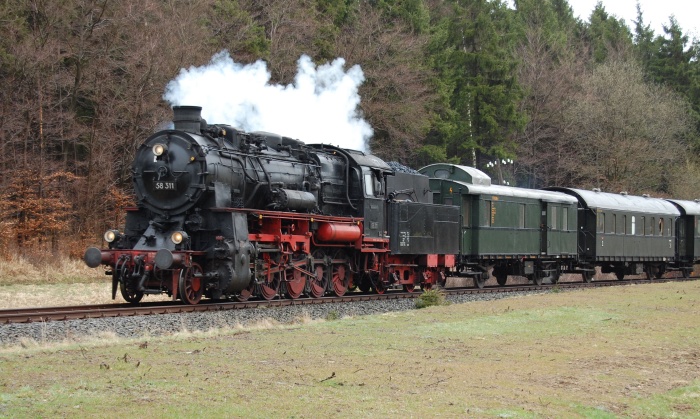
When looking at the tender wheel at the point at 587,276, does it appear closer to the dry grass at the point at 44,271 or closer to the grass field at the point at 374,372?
the grass field at the point at 374,372

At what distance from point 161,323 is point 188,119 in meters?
5.70

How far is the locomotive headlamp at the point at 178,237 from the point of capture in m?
17.2

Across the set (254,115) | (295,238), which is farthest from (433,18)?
(295,238)

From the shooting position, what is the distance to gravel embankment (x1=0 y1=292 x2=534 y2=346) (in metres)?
12.9

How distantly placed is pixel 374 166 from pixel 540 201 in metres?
9.85

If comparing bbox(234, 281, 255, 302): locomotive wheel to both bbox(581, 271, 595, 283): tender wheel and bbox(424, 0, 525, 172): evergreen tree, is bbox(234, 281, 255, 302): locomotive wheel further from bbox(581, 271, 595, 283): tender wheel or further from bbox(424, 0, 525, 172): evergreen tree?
bbox(424, 0, 525, 172): evergreen tree

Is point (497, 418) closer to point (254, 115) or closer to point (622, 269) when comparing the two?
point (254, 115)

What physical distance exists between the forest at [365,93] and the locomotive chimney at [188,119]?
39.3 feet

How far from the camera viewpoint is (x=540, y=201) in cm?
3003

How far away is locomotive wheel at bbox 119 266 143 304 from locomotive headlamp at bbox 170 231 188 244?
3.86ft

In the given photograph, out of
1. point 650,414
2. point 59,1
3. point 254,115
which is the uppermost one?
point 59,1

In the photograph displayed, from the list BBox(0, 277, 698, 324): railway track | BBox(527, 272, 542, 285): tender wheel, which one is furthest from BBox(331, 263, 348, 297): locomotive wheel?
BBox(527, 272, 542, 285): tender wheel

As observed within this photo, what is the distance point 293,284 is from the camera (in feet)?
66.1

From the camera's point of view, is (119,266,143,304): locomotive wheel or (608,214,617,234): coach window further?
(608,214,617,234): coach window
